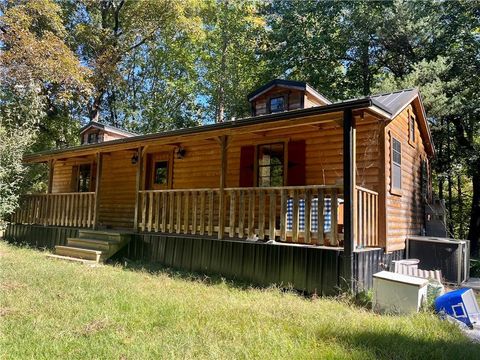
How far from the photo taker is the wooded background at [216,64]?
15477mm

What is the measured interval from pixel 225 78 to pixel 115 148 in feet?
54.5

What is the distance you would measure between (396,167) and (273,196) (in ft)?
11.1

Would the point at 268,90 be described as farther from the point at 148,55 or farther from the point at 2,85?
the point at 148,55

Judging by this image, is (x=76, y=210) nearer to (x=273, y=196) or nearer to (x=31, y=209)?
(x=31, y=209)

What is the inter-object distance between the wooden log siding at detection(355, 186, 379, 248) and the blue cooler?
1542 mm

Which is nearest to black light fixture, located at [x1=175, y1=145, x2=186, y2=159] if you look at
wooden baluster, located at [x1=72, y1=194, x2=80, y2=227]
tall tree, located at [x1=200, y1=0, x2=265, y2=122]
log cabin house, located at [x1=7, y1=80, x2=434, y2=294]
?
log cabin house, located at [x1=7, y1=80, x2=434, y2=294]

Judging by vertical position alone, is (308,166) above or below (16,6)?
below

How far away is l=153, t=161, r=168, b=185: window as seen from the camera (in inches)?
480

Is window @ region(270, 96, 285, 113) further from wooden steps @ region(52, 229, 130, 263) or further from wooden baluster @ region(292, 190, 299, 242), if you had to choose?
wooden steps @ region(52, 229, 130, 263)

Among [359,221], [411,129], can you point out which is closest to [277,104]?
[411,129]

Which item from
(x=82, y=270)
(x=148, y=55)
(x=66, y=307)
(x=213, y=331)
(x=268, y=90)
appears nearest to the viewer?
(x=213, y=331)

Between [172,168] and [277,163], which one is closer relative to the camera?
[277,163]

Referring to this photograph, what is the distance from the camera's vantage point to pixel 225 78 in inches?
1006

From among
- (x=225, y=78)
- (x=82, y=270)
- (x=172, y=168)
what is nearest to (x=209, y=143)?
(x=172, y=168)
